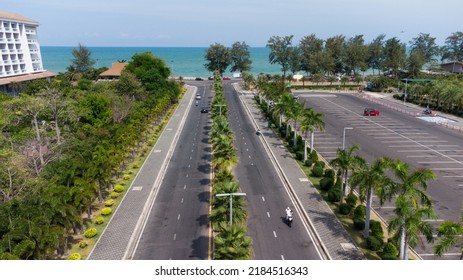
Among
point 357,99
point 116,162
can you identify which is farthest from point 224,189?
point 357,99

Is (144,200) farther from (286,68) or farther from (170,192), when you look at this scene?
(286,68)

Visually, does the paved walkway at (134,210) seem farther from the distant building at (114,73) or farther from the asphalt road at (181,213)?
the distant building at (114,73)

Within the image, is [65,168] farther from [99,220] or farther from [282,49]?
[282,49]

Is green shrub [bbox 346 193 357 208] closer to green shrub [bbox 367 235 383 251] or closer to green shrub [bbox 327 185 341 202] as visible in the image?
green shrub [bbox 327 185 341 202]

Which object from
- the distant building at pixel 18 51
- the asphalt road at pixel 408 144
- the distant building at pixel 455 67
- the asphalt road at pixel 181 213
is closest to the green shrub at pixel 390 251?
the asphalt road at pixel 408 144

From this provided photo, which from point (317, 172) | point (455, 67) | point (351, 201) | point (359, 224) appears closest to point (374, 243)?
point (359, 224)
